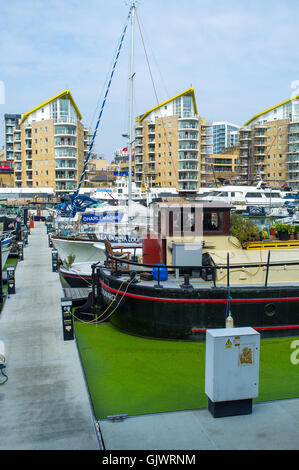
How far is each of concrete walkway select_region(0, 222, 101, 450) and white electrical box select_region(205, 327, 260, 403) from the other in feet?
5.71

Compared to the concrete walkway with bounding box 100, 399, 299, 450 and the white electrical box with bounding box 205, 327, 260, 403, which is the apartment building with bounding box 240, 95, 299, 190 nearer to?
the white electrical box with bounding box 205, 327, 260, 403

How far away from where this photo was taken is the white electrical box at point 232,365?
5555mm

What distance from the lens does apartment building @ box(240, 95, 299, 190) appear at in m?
85.1

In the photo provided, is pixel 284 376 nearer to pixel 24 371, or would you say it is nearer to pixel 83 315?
pixel 24 371

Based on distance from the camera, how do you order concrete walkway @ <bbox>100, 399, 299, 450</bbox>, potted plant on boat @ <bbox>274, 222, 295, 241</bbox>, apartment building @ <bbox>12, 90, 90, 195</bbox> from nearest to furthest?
A: concrete walkway @ <bbox>100, 399, 299, 450</bbox> → potted plant on boat @ <bbox>274, 222, 295, 241</bbox> → apartment building @ <bbox>12, 90, 90, 195</bbox>

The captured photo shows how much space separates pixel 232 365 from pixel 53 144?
75.3 metres

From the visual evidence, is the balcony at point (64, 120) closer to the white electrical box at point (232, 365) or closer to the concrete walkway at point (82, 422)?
the concrete walkway at point (82, 422)

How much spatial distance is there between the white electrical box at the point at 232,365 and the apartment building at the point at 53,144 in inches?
2885

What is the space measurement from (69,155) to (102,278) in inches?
2680

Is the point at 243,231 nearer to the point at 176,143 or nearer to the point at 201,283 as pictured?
the point at 201,283

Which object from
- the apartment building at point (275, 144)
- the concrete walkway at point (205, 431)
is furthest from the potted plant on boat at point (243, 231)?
the apartment building at point (275, 144)

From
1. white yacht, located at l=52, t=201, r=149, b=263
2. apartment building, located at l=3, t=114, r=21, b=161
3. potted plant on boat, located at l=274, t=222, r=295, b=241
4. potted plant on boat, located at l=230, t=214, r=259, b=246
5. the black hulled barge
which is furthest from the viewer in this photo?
apartment building, located at l=3, t=114, r=21, b=161

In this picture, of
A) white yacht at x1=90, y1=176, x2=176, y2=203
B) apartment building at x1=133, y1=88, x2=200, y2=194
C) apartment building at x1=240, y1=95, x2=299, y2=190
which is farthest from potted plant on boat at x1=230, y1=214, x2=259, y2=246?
apartment building at x1=240, y1=95, x2=299, y2=190
